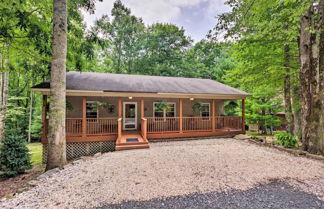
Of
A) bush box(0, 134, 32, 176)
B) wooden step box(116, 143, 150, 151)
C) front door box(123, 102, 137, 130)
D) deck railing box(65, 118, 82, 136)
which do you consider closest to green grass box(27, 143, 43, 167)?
bush box(0, 134, 32, 176)

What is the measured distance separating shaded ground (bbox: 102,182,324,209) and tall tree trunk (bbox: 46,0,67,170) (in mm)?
3315

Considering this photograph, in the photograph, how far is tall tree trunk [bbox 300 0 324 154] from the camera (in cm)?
557

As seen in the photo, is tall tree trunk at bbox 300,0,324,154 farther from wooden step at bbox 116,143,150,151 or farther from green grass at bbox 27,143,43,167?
green grass at bbox 27,143,43,167

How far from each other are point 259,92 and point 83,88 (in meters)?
12.6

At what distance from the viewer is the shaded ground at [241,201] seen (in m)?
2.72

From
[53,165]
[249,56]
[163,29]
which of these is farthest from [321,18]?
[163,29]

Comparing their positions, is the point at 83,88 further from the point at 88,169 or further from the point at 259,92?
the point at 259,92

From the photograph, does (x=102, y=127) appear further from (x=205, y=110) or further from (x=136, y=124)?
(x=205, y=110)

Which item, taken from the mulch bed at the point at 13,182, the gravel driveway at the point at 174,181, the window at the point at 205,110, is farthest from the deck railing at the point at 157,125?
the gravel driveway at the point at 174,181

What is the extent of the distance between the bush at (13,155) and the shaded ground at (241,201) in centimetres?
562

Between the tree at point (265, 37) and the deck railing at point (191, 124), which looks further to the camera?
the deck railing at point (191, 124)

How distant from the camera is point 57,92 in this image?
4.83 m

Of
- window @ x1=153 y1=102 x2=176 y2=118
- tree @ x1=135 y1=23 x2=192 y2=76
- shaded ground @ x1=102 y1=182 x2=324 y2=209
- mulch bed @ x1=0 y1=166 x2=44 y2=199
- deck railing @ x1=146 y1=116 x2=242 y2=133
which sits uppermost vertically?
tree @ x1=135 y1=23 x2=192 y2=76

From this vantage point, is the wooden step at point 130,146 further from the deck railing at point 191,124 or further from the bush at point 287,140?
the bush at point 287,140
